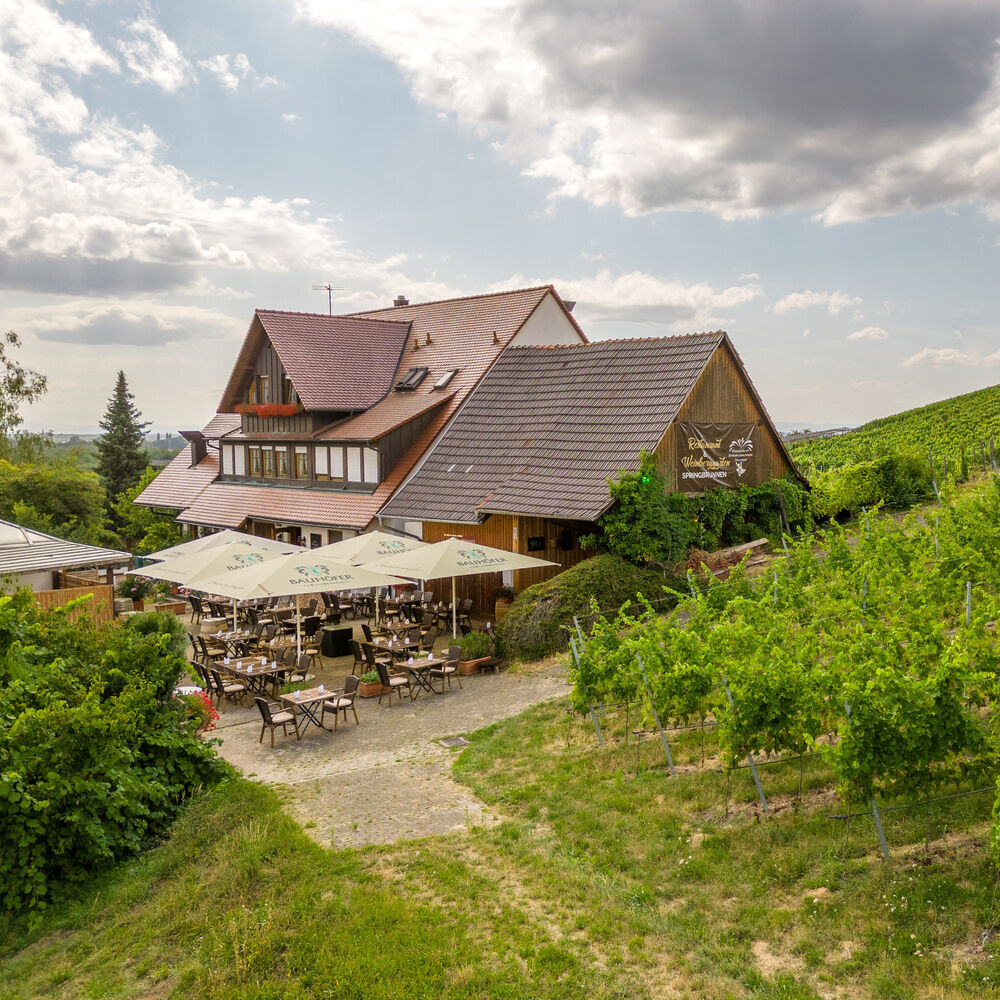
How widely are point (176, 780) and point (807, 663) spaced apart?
7963 mm

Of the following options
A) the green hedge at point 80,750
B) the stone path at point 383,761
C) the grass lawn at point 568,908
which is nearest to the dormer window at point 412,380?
the stone path at point 383,761

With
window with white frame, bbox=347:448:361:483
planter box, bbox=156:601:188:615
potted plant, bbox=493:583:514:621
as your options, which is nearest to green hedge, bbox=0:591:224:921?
potted plant, bbox=493:583:514:621

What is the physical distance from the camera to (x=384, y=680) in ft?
50.6

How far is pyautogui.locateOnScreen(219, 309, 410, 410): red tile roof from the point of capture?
28875 millimetres

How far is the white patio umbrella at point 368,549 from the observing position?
64.6 feet

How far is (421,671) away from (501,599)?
17.0ft

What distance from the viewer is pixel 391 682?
16078mm

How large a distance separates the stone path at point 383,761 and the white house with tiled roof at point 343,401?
33.0ft

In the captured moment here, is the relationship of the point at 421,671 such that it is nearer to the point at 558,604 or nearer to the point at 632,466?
the point at 558,604

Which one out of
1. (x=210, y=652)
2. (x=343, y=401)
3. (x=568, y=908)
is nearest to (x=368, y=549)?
(x=210, y=652)

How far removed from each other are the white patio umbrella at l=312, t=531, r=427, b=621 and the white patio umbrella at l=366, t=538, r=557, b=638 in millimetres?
991

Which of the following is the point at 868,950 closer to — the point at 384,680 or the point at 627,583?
the point at 384,680

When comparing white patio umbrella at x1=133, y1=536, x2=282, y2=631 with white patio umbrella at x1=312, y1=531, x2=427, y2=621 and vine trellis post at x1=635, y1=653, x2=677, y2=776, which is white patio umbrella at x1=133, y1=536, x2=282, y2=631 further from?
vine trellis post at x1=635, y1=653, x2=677, y2=776

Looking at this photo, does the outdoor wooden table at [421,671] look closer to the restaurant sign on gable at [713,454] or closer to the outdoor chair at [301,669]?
the outdoor chair at [301,669]
